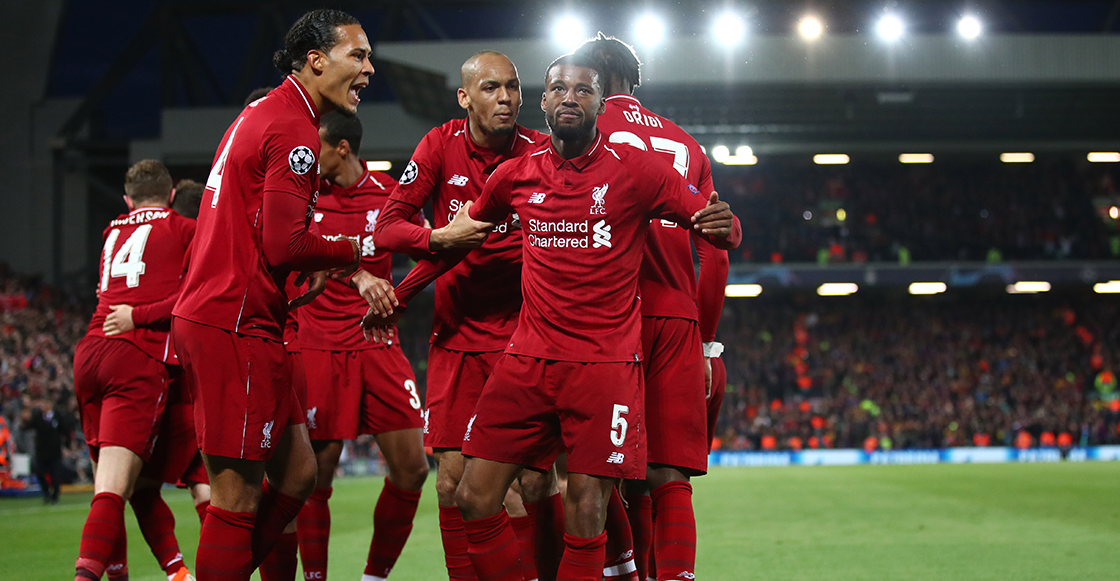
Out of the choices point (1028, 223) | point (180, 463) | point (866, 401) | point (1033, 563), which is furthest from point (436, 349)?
point (1028, 223)

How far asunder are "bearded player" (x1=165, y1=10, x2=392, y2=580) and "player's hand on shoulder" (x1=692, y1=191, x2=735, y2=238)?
1.32m

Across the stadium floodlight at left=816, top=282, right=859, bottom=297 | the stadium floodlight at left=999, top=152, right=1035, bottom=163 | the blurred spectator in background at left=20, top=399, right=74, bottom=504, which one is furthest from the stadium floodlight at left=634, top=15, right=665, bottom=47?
the blurred spectator in background at left=20, top=399, right=74, bottom=504

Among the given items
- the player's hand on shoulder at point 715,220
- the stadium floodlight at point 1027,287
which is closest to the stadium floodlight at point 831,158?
the stadium floodlight at point 1027,287

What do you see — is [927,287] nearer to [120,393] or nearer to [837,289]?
[837,289]

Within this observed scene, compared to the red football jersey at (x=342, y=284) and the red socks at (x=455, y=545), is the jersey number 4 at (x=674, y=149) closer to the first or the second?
the red football jersey at (x=342, y=284)

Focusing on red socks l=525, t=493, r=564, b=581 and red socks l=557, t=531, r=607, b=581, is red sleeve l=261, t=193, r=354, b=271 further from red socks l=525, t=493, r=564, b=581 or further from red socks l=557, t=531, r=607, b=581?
red socks l=525, t=493, r=564, b=581

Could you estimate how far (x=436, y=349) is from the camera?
4.40m

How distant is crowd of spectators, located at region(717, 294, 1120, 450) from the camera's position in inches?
971

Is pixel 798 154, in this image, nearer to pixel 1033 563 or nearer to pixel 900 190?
pixel 900 190

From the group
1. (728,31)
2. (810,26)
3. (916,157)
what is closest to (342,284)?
(728,31)

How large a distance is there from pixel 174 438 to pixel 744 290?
25559 millimetres

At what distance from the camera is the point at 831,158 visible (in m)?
29.1

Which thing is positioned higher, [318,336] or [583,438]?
[318,336]

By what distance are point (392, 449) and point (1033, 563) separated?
175 inches
